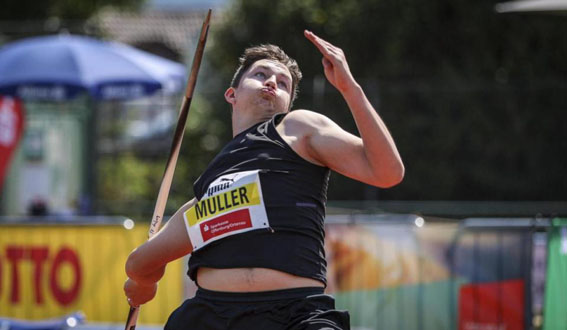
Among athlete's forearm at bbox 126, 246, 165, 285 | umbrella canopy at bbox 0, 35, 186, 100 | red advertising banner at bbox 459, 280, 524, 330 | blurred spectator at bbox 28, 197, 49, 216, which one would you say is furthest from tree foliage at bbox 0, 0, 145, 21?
athlete's forearm at bbox 126, 246, 165, 285

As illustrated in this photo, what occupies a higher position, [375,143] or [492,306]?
[375,143]

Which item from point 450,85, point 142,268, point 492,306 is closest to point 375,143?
point 142,268

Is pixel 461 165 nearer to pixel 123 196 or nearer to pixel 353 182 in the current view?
pixel 353 182

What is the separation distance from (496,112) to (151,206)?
5570mm

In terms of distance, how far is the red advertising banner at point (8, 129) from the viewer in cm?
1401

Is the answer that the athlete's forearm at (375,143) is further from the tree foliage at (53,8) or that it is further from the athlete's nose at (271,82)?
the tree foliage at (53,8)

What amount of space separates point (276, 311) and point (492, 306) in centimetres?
518

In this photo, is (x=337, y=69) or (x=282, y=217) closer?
(x=337, y=69)

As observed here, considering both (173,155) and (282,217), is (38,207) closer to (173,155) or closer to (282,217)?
(173,155)

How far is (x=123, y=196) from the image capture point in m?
19.1

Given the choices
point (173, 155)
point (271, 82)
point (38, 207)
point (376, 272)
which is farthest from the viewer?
point (38, 207)

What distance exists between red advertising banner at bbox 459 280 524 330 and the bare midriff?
16.5 ft

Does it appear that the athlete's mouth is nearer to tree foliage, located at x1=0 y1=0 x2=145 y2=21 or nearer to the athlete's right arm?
the athlete's right arm

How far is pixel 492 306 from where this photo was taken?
27.8ft
